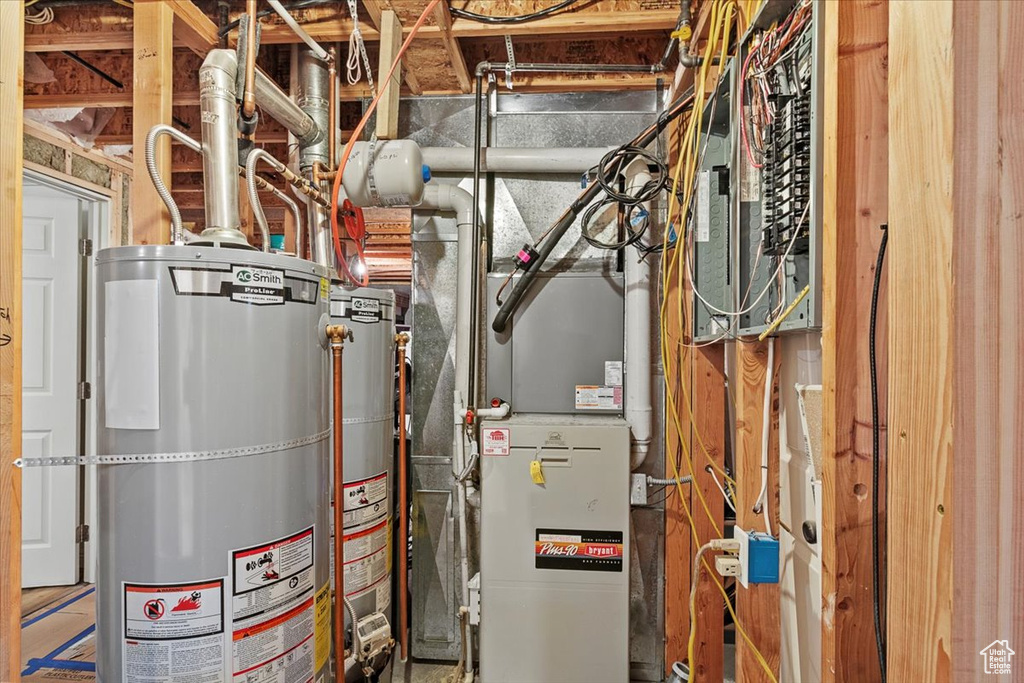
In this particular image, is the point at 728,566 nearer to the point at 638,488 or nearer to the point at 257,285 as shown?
the point at 638,488

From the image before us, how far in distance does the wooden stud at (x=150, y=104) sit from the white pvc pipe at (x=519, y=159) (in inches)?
36.6

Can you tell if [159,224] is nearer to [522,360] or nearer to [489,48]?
[522,360]

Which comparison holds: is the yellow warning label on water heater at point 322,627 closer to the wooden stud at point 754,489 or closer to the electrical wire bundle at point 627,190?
the wooden stud at point 754,489

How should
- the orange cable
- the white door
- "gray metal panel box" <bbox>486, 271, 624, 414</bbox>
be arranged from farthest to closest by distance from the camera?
the white door → "gray metal panel box" <bbox>486, 271, 624, 414</bbox> → the orange cable

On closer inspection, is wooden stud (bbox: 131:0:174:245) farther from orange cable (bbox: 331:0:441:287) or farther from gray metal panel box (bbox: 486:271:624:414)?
gray metal panel box (bbox: 486:271:624:414)

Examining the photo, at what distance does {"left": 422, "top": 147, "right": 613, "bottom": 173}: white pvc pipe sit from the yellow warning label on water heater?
5.29 feet

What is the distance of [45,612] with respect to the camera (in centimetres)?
242

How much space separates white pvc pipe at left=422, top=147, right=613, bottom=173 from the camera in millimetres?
2031

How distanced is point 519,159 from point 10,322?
66.6 inches

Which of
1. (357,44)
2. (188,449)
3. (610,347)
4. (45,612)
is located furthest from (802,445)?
(45,612)

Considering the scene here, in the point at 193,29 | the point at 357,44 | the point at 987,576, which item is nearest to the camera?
the point at 987,576

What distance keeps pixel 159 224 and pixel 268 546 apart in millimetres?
914

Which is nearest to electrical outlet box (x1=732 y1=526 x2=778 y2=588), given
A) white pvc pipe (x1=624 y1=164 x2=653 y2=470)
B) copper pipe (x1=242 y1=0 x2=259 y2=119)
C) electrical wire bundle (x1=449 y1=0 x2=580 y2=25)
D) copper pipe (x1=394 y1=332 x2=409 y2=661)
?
white pvc pipe (x1=624 y1=164 x2=653 y2=470)

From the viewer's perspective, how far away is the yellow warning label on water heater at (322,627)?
1.22 m
